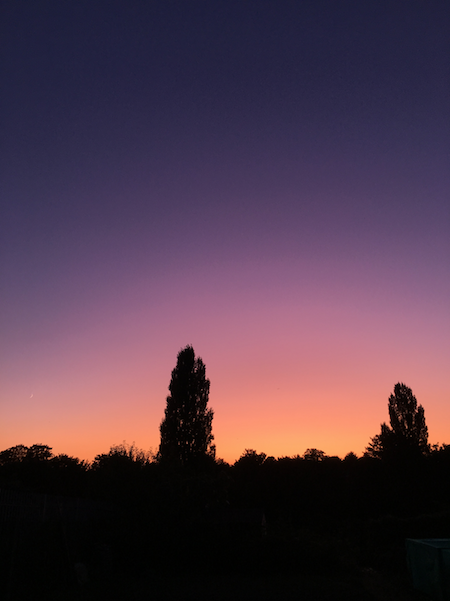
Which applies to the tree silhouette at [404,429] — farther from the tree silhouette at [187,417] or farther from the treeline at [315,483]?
the tree silhouette at [187,417]

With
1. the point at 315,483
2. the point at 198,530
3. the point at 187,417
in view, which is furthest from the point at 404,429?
the point at 198,530

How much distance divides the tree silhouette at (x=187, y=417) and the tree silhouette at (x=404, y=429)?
76.3 ft

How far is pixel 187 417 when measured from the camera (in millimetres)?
32656

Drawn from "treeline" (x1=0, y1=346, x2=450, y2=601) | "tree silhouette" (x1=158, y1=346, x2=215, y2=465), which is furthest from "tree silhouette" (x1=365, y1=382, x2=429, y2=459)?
"tree silhouette" (x1=158, y1=346, x2=215, y2=465)

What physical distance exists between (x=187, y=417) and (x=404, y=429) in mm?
26206

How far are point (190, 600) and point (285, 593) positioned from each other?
11.4 ft

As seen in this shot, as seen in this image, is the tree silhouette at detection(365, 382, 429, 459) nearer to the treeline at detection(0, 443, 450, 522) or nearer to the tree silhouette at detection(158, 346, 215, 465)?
the treeline at detection(0, 443, 450, 522)

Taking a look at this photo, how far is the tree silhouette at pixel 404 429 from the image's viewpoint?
44219 mm

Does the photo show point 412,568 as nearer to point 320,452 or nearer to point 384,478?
point 384,478

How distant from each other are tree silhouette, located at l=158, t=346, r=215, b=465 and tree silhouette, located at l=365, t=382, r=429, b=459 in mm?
23270

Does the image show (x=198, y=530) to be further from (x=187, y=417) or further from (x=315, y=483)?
(x=315, y=483)

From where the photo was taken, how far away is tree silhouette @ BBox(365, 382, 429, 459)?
145 feet

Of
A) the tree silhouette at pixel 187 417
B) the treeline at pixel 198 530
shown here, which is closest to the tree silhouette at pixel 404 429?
the treeline at pixel 198 530

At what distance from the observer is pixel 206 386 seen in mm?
35344
